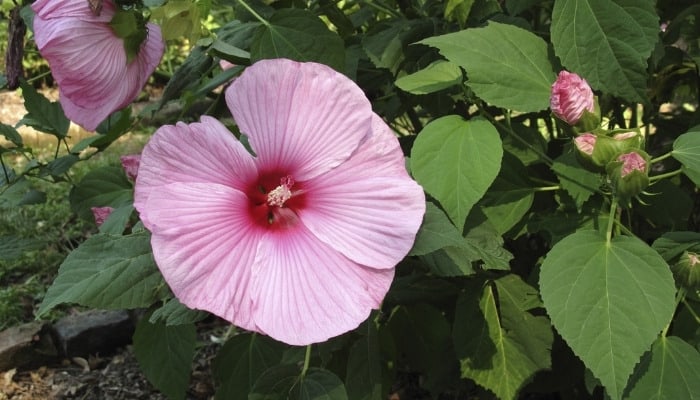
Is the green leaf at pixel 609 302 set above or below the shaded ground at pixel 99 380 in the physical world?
above

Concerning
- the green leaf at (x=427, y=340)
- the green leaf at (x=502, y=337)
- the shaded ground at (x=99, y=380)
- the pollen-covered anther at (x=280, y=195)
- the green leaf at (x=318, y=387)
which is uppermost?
the pollen-covered anther at (x=280, y=195)

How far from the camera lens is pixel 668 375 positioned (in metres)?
1.20

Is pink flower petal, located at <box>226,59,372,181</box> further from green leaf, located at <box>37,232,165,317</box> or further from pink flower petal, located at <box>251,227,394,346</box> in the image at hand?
green leaf, located at <box>37,232,165,317</box>

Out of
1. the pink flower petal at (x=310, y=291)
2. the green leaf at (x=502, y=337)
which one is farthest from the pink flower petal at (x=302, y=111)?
the green leaf at (x=502, y=337)

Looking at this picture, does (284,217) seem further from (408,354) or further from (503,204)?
(408,354)

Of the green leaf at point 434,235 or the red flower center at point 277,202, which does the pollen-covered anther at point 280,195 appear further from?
the green leaf at point 434,235

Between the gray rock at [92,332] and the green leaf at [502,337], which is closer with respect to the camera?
the green leaf at [502,337]

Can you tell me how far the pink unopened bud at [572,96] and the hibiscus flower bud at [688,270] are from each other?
26 cm

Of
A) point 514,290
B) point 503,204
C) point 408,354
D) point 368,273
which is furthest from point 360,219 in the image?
point 408,354

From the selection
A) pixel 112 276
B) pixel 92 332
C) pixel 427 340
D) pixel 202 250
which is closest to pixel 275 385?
pixel 112 276

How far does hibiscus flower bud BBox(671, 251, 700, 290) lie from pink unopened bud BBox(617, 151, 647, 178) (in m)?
0.21

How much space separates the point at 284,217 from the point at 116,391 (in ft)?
4.85

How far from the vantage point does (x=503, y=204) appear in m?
1.41

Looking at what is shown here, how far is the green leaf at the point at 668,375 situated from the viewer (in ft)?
3.90
